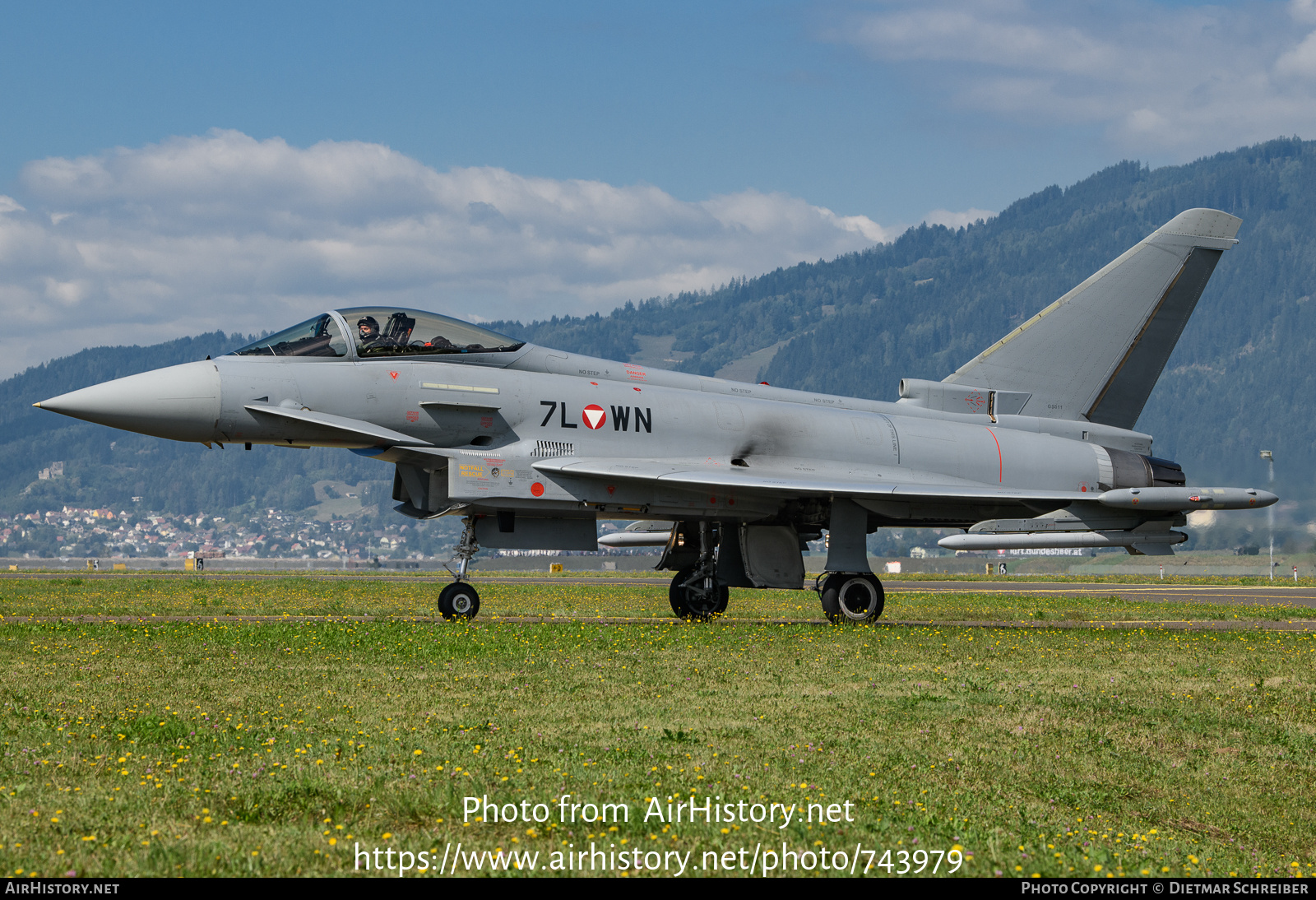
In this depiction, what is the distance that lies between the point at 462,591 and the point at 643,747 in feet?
35.7

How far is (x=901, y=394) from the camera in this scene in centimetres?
2206

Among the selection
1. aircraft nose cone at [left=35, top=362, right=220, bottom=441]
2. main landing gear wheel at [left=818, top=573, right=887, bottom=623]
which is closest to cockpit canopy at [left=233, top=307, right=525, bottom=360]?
aircraft nose cone at [left=35, top=362, right=220, bottom=441]

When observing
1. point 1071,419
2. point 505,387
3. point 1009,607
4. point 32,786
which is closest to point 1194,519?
point 1009,607

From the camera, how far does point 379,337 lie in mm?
17641

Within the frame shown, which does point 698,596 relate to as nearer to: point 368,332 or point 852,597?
point 852,597

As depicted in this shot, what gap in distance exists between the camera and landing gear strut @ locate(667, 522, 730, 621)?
65.1ft

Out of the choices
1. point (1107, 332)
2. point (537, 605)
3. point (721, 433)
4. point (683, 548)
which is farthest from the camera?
point (537, 605)

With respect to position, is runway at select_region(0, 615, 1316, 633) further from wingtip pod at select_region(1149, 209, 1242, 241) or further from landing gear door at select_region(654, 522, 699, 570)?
wingtip pod at select_region(1149, 209, 1242, 241)

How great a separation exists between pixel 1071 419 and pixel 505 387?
36.6 ft

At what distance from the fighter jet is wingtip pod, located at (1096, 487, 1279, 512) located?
4 cm

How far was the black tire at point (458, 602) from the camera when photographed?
59.1 feet

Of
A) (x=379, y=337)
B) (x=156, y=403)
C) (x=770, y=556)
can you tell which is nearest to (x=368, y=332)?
(x=379, y=337)

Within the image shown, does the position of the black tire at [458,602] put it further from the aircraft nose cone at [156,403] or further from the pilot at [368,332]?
the aircraft nose cone at [156,403]

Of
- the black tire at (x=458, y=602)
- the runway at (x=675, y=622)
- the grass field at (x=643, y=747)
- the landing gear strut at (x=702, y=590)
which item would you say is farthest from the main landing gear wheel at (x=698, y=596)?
the grass field at (x=643, y=747)
